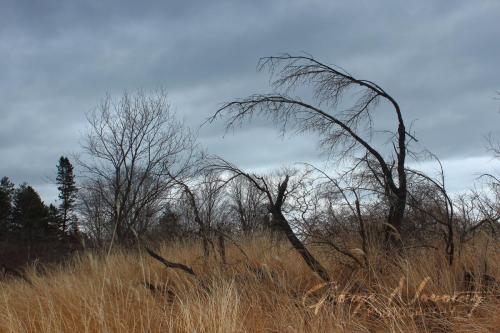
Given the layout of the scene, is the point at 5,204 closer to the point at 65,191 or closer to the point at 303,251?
the point at 65,191

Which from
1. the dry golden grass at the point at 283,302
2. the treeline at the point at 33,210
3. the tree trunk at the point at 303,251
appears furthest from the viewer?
the treeline at the point at 33,210

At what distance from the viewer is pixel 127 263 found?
9406mm

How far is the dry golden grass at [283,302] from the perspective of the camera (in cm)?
440

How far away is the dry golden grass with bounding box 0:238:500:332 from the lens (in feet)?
14.4

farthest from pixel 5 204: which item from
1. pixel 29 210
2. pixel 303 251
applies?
pixel 303 251

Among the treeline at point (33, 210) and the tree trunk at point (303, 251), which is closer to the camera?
the tree trunk at point (303, 251)

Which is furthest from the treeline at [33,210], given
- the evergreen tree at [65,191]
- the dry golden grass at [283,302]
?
the dry golden grass at [283,302]

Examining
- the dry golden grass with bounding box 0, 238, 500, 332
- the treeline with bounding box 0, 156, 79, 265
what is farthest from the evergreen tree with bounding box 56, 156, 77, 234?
the dry golden grass with bounding box 0, 238, 500, 332

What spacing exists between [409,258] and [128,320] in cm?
320

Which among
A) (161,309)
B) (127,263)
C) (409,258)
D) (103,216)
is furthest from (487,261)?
(103,216)

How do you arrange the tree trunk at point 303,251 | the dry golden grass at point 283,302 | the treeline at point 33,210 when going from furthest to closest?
the treeline at point 33,210 < the tree trunk at point 303,251 < the dry golden grass at point 283,302

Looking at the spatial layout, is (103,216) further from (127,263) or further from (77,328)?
(77,328)

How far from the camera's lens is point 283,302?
546 centimetres

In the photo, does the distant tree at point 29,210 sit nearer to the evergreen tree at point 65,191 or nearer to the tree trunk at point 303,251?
the evergreen tree at point 65,191
